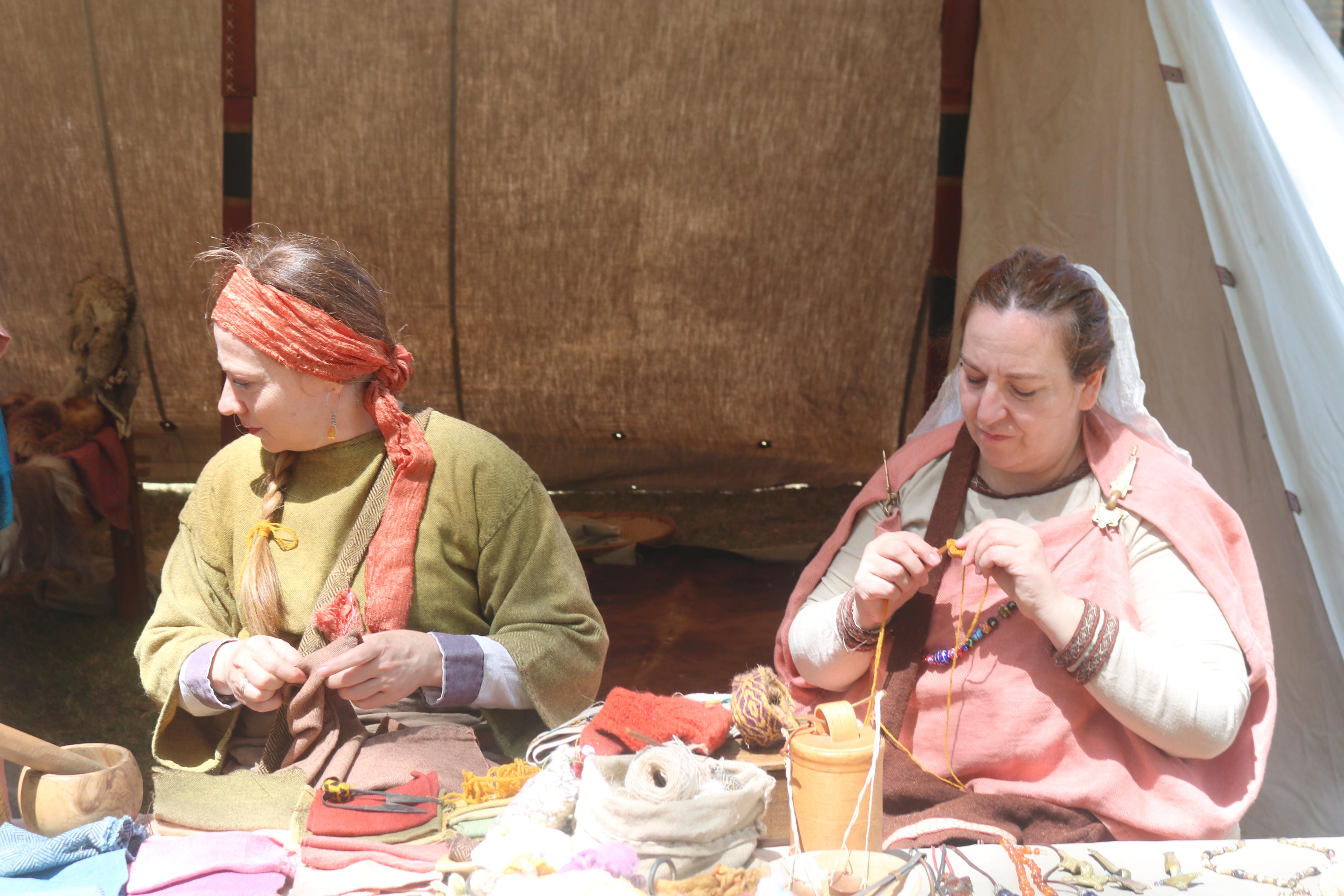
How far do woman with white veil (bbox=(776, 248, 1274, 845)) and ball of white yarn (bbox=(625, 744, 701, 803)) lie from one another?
357 mm

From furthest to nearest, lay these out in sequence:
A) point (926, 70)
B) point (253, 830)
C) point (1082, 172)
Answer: point (926, 70) < point (1082, 172) < point (253, 830)

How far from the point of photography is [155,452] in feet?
18.5

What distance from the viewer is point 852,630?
165 centimetres

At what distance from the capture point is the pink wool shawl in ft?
4.94

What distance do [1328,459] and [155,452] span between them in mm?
5315

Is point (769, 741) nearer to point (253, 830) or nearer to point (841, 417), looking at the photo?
point (253, 830)

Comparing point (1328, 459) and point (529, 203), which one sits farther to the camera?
point (529, 203)

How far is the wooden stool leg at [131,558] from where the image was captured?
4141mm

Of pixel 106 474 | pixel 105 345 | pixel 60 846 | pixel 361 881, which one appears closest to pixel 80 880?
pixel 60 846

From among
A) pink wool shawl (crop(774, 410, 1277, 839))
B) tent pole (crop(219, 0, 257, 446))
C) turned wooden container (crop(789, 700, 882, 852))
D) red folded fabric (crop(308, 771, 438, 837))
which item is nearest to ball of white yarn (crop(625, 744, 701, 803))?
turned wooden container (crop(789, 700, 882, 852))

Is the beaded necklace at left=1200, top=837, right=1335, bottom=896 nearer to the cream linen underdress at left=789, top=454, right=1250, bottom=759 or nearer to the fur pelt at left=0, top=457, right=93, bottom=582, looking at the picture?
the cream linen underdress at left=789, top=454, right=1250, bottom=759

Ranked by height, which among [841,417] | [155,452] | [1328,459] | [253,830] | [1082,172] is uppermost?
[1082,172]

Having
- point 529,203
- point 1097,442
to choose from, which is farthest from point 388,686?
point 529,203

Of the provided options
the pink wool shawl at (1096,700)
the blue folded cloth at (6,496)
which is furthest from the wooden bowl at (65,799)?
the pink wool shawl at (1096,700)
